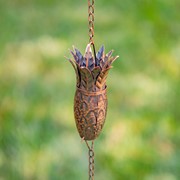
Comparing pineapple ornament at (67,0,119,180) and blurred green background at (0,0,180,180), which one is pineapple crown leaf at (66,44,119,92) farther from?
blurred green background at (0,0,180,180)

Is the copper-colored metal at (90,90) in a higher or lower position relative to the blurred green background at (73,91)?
lower

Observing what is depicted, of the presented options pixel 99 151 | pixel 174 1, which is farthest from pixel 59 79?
pixel 174 1

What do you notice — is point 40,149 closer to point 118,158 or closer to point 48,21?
point 118,158

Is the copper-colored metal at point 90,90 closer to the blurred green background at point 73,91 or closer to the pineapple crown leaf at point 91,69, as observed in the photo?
the pineapple crown leaf at point 91,69

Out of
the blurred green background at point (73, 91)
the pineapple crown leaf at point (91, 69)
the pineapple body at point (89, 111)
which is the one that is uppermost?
the blurred green background at point (73, 91)

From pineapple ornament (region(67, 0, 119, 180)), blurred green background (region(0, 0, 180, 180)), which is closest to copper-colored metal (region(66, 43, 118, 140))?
pineapple ornament (region(67, 0, 119, 180))

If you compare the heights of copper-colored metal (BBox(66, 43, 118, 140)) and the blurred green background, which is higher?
the blurred green background

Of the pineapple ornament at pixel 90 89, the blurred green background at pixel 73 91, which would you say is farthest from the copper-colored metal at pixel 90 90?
the blurred green background at pixel 73 91
